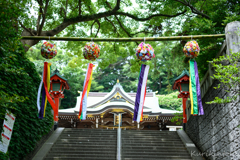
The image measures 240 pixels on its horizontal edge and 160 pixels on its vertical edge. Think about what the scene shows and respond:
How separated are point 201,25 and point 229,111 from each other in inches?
115

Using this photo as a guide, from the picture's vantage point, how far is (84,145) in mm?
7781

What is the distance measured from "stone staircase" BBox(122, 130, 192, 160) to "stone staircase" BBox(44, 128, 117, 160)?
0.49 m

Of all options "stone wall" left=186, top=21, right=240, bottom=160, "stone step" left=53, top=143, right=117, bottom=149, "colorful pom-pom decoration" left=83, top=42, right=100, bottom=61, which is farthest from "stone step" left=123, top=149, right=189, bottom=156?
"colorful pom-pom decoration" left=83, top=42, right=100, bottom=61

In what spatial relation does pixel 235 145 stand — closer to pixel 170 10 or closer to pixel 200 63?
pixel 200 63

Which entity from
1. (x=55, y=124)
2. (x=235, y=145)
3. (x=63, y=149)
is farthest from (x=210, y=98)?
(x=55, y=124)

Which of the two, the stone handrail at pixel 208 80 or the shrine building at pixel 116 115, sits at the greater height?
the stone handrail at pixel 208 80

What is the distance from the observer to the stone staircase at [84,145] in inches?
278

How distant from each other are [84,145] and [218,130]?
14.8 ft

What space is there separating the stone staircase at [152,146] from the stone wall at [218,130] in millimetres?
679

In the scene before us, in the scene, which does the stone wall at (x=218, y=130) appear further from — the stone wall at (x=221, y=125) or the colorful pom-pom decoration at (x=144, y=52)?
the colorful pom-pom decoration at (x=144, y=52)

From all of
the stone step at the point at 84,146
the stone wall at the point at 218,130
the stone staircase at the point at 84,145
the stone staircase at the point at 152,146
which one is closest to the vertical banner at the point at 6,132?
the stone staircase at the point at 84,145

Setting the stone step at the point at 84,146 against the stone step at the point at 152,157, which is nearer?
the stone step at the point at 152,157

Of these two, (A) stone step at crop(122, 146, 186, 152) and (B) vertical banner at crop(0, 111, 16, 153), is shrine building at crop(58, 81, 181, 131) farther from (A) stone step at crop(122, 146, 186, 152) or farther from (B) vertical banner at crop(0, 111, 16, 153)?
(B) vertical banner at crop(0, 111, 16, 153)

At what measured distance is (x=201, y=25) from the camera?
Result: 6605 millimetres
